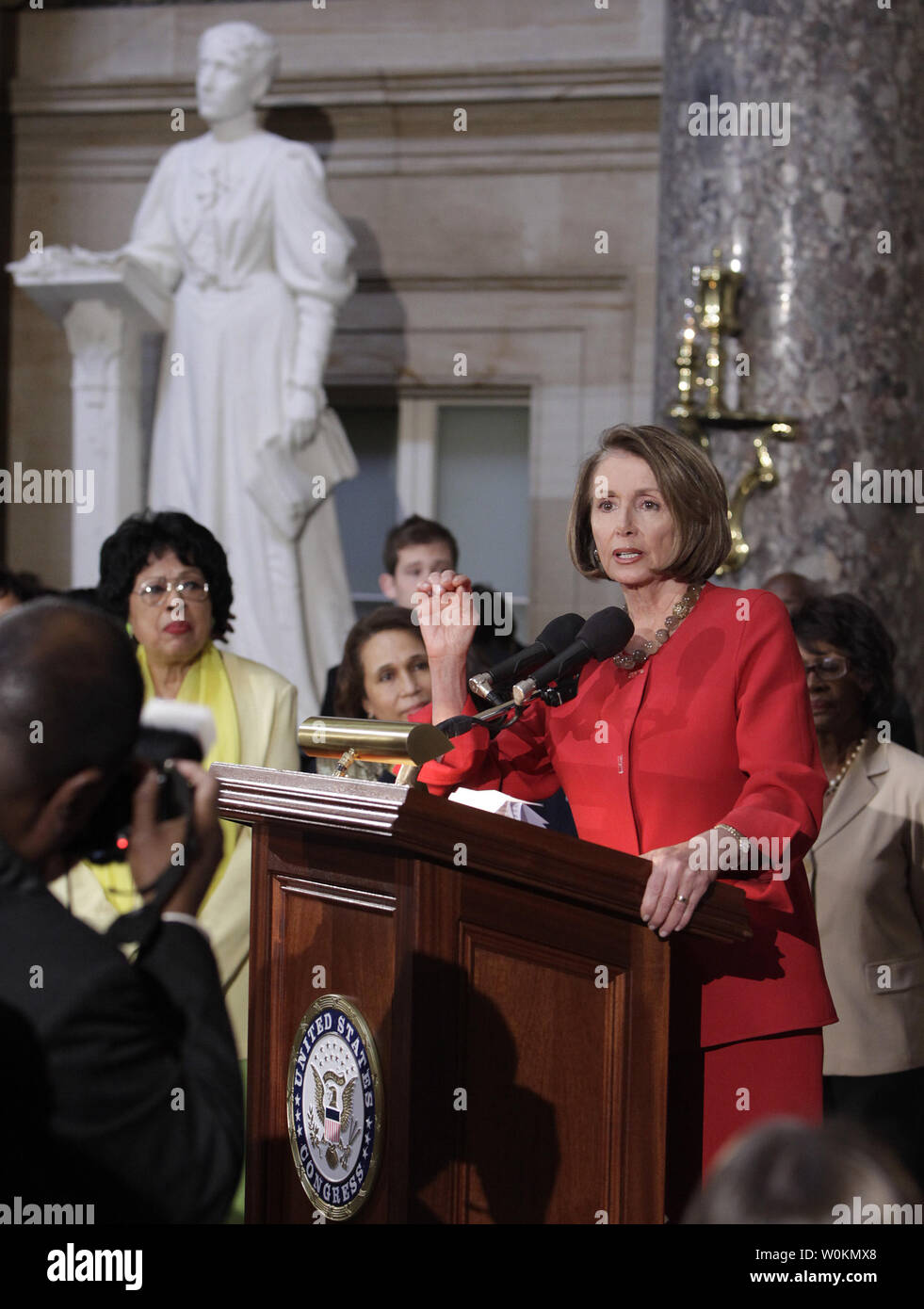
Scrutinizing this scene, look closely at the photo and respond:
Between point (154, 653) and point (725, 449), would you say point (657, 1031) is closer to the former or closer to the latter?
point (154, 653)

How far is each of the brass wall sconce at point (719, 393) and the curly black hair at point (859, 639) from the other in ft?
5.05

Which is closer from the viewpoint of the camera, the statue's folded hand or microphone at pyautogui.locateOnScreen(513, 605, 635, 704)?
microphone at pyautogui.locateOnScreen(513, 605, 635, 704)

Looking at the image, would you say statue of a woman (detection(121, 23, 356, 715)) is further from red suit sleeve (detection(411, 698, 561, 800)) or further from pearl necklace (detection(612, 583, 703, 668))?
pearl necklace (detection(612, 583, 703, 668))

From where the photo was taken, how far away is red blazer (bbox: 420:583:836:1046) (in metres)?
2.53

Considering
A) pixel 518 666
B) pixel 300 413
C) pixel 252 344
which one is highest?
pixel 252 344

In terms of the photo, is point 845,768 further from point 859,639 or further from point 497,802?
point 497,802

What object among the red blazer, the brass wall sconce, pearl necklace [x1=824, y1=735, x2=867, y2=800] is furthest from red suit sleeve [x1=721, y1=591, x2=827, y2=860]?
the brass wall sconce

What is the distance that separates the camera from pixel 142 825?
1712mm

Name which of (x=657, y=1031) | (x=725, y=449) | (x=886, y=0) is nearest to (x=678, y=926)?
(x=657, y=1031)

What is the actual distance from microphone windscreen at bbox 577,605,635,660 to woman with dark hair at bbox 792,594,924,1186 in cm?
142

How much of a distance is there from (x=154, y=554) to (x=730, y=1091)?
7.84ft

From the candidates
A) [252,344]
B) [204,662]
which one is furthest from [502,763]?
[252,344]

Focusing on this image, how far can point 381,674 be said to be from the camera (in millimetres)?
4207

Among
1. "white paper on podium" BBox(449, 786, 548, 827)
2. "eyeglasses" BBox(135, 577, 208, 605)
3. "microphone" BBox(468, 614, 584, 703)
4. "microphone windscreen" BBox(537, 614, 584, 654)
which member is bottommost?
"white paper on podium" BBox(449, 786, 548, 827)
